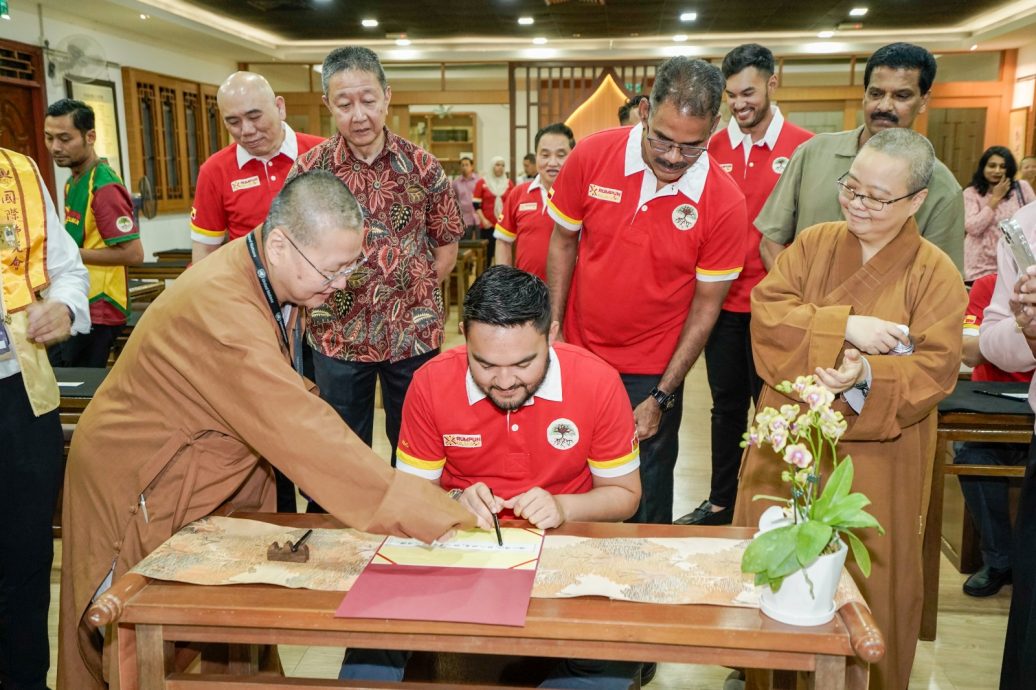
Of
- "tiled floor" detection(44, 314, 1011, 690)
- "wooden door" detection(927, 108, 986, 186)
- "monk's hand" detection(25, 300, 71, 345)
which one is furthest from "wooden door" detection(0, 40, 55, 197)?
"wooden door" detection(927, 108, 986, 186)

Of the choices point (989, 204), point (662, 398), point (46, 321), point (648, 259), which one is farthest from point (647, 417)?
point (989, 204)

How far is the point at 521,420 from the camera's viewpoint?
5.55 feet

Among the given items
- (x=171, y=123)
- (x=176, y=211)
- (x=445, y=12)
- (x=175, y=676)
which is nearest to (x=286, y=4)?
(x=445, y=12)

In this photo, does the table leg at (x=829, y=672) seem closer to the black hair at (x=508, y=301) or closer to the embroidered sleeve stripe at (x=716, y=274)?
the black hair at (x=508, y=301)

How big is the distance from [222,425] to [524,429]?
591 mm

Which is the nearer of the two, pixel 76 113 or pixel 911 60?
pixel 911 60

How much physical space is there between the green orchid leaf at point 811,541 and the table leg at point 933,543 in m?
1.35

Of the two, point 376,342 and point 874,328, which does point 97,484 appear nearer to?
point 376,342

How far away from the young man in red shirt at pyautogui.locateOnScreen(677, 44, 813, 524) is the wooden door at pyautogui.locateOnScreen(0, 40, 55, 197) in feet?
19.7

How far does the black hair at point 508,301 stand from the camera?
5.10 ft

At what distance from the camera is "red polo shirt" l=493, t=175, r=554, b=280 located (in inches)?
131

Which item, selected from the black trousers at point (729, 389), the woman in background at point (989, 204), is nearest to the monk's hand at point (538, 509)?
the black trousers at point (729, 389)

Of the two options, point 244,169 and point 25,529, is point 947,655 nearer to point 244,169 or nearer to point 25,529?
point 25,529

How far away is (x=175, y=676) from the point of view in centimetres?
127
